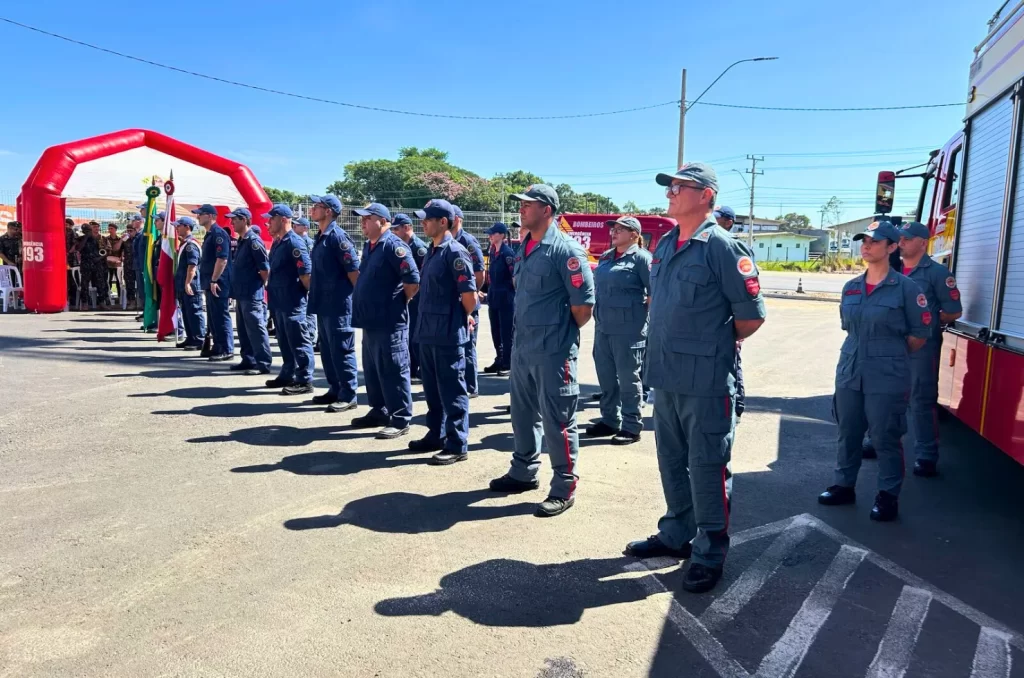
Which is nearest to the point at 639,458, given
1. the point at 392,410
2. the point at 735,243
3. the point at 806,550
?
the point at 806,550

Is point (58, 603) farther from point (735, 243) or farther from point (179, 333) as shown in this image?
point (179, 333)

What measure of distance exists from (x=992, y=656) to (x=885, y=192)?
5.35 metres

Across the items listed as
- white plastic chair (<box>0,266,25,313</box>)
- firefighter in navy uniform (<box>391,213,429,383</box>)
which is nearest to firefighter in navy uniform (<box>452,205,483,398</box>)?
firefighter in navy uniform (<box>391,213,429,383</box>)

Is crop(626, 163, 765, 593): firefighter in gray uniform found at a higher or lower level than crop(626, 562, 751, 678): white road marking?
higher

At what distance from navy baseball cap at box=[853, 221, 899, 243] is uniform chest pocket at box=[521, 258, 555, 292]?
78.6 inches

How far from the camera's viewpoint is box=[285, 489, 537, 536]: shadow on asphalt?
12.9ft

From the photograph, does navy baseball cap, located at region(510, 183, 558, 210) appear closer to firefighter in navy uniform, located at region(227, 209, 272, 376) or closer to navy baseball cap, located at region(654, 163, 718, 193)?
navy baseball cap, located at region(654, 163, 718, 193)

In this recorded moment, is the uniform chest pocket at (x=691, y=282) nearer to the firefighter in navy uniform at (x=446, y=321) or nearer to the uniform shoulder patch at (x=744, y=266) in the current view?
the uniform shoulder patch at (x=744, y=266)

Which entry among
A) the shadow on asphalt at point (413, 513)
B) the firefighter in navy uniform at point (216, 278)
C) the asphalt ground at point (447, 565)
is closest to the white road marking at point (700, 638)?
the asphalt ground at point (447, 565)

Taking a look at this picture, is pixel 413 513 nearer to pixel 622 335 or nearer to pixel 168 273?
pixel 622 335

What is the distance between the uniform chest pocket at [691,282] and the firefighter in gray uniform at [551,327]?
3.01 ft

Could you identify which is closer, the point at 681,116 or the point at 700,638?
the point at 700,638

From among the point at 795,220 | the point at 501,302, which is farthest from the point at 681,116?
the point at 795,220

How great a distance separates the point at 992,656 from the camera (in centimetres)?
272
